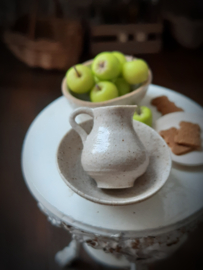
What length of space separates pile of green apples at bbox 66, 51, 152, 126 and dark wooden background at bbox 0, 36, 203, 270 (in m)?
0.27

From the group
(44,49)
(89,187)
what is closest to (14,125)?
(44,49)

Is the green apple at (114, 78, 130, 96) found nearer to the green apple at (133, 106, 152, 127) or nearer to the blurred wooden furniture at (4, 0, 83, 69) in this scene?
the green apple at (133, 106, 152, 127)

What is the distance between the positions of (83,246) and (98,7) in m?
1.05

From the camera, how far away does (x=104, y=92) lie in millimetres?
542

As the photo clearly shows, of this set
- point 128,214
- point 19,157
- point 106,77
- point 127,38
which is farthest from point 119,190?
point 127,38

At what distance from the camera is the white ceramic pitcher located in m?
0.37

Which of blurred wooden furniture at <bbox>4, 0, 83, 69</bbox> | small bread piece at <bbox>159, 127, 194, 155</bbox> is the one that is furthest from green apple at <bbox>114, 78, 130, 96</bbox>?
blurred wooden furniture at <bbox>4, 0, 83, 69</bbox>

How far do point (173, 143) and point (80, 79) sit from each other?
0.26 meters

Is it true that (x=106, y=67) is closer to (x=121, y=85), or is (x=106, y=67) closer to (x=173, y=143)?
(x=121, y=85)

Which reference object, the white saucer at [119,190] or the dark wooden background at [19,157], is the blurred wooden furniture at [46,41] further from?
the white saucer at [119,190]

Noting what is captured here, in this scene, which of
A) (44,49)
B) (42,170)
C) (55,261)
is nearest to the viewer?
(42,170)

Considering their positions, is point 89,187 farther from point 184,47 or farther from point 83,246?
point 184,47

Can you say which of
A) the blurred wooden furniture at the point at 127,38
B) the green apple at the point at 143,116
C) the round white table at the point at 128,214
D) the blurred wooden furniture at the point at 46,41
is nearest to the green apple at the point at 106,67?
the green apple at the point at 143,116

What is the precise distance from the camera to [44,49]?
1.12 metres
